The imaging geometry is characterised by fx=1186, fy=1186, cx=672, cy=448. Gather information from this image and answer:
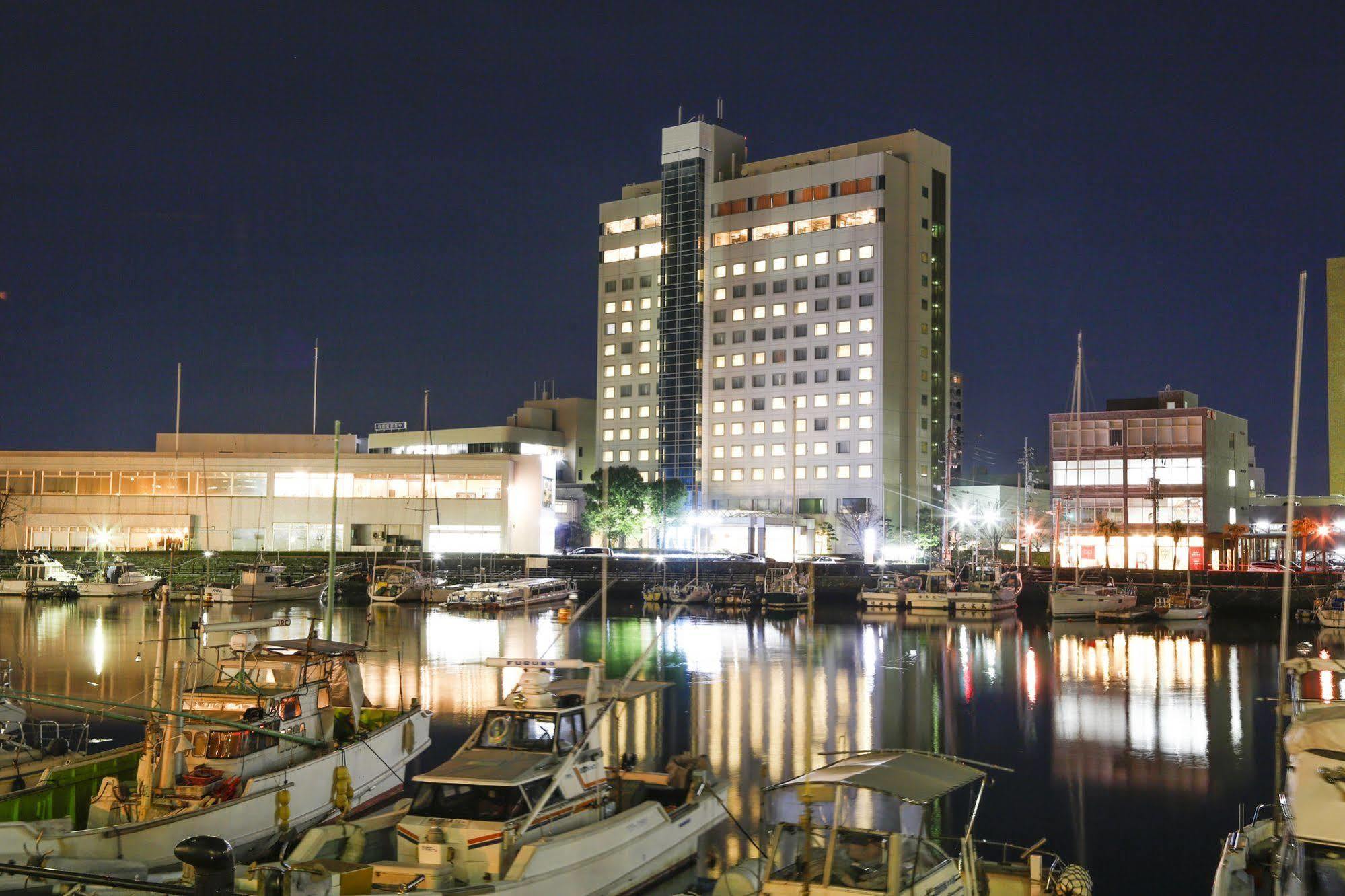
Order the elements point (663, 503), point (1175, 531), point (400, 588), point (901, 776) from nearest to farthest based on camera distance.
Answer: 1. point (901, 776)
2. point (400, 588)
3. point (1175, 531)
4. point (663, 503)

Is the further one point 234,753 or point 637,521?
point 637,521

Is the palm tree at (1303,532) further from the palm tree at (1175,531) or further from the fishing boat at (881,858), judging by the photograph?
the fishing boat at (881,858)

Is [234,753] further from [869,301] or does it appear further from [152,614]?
[869,301]

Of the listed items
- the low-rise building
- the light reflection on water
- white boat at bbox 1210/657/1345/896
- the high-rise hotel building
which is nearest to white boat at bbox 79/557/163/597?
the low-rise building

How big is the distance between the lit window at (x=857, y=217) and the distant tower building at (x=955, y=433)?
19.6 m

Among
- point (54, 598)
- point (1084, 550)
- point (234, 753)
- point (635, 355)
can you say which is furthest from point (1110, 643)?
point (635, 355)

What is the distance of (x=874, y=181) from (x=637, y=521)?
136ft

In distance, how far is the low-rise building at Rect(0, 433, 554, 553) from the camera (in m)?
103

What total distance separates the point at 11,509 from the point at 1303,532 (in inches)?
4097

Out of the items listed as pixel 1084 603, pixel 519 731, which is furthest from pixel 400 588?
pixel 519 731

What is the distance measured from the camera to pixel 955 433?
111 m

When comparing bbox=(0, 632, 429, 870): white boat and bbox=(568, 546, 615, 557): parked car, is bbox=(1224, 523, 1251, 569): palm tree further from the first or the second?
bbox=(0, 632, 429, 870): white boat

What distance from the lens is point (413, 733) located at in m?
24.5

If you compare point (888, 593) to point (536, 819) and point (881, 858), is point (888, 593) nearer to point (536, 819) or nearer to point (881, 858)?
point (536, 819)
